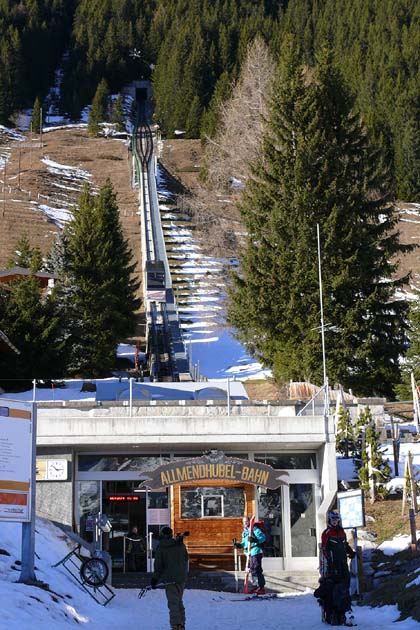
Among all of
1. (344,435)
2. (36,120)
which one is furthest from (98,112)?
(344,435)

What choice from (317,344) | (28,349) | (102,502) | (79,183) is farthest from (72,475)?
(79,183)

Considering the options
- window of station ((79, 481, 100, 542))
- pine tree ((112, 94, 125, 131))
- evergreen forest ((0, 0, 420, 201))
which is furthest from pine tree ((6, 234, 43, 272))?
pine tree ((112, 94, 125, 131))

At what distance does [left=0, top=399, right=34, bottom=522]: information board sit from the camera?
1227 cm

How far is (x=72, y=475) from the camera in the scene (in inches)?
836

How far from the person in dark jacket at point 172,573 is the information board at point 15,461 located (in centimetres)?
200

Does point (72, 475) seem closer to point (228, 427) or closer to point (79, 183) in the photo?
point (228, 427)

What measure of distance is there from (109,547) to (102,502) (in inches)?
37.7

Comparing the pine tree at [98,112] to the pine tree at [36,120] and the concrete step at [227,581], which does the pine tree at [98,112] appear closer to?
the pine tree at [36,120]

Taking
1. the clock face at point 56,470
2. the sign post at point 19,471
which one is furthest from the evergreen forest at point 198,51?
the sign post at point 19,471

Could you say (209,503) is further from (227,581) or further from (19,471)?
(19,471)

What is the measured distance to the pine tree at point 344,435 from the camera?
917 inches

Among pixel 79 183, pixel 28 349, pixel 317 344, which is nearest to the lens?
pixel 317 344

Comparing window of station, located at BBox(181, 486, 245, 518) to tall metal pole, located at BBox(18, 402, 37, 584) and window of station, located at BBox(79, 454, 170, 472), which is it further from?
tall metal pole, located at BBox(18, 402, 37, 584)

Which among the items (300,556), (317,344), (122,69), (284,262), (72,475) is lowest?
(300,556)
